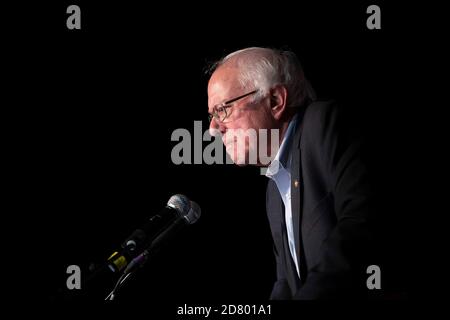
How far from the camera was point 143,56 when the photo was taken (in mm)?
3025

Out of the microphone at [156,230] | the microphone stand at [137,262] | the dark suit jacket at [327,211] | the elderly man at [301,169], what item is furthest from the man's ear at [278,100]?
the microphone stand at [137,262]

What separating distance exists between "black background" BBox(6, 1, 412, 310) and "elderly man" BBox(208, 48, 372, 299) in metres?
0.46

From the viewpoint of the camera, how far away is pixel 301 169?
6.34 feet

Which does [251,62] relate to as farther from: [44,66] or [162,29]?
[44,66]

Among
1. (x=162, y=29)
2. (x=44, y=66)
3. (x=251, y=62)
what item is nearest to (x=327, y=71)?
(x=251, y=62)

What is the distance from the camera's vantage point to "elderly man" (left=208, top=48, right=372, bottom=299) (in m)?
1.50

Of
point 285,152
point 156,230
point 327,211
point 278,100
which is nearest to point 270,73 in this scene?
point 278,100

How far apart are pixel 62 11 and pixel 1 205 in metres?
1.16

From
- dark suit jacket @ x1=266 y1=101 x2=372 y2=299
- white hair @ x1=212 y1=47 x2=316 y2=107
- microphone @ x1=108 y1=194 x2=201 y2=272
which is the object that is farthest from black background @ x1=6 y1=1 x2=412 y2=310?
microphone @ x1=108 y1=194 x2=201 y2=272

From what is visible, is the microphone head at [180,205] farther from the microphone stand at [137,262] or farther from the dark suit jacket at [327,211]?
the dark suit jacket at [327,211]

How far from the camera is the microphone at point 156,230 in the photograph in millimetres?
1567

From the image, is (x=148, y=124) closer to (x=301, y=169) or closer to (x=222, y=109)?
(x=222, y=109)

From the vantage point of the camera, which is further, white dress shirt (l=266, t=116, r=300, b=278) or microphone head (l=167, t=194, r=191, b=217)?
white dress shirt (l=266, t=116, r=300, b=278)

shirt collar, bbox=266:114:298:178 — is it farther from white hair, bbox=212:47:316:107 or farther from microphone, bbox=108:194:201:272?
microphone, bbox=108:194:201:272
